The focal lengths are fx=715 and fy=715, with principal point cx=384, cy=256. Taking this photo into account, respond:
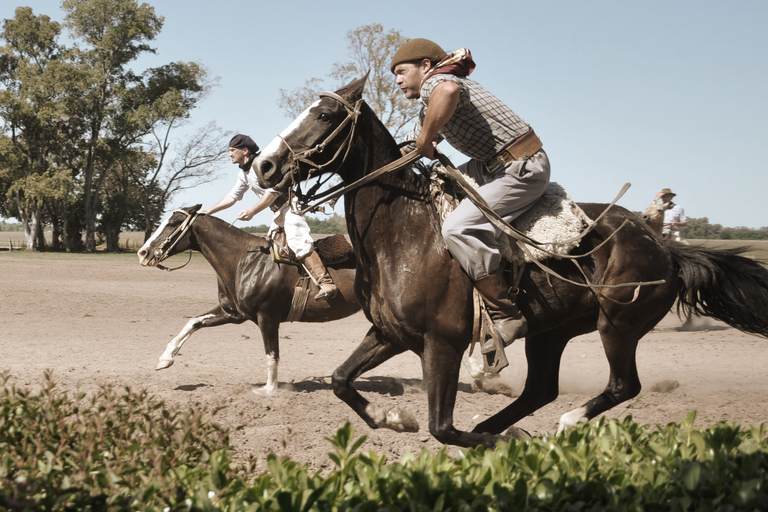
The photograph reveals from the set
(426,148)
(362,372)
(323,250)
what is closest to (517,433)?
(362,372)

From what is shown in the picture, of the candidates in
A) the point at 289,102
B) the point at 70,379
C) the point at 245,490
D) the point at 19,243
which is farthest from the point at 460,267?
the point at 19,243

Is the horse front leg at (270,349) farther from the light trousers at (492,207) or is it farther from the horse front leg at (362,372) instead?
the light trousers at (492,207)

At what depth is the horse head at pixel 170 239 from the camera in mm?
8484

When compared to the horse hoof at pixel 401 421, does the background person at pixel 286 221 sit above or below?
above

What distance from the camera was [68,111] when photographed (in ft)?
152

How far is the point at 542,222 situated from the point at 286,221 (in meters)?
3.44

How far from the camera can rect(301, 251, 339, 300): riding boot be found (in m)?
7.75

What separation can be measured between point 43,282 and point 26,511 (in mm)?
20308

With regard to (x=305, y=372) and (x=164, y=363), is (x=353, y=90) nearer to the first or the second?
(x=164, y=363)

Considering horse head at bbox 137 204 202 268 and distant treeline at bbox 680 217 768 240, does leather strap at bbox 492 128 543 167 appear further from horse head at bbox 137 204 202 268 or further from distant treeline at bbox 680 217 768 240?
distant treeline at bbox 680 217 768 240

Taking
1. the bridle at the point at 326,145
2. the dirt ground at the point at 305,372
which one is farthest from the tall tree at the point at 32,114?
the bridle at the point at 326,145

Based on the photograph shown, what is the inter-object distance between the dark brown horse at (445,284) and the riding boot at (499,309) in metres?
0.14

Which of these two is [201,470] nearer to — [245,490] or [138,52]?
[245,490]

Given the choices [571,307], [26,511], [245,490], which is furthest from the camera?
[571,307]
